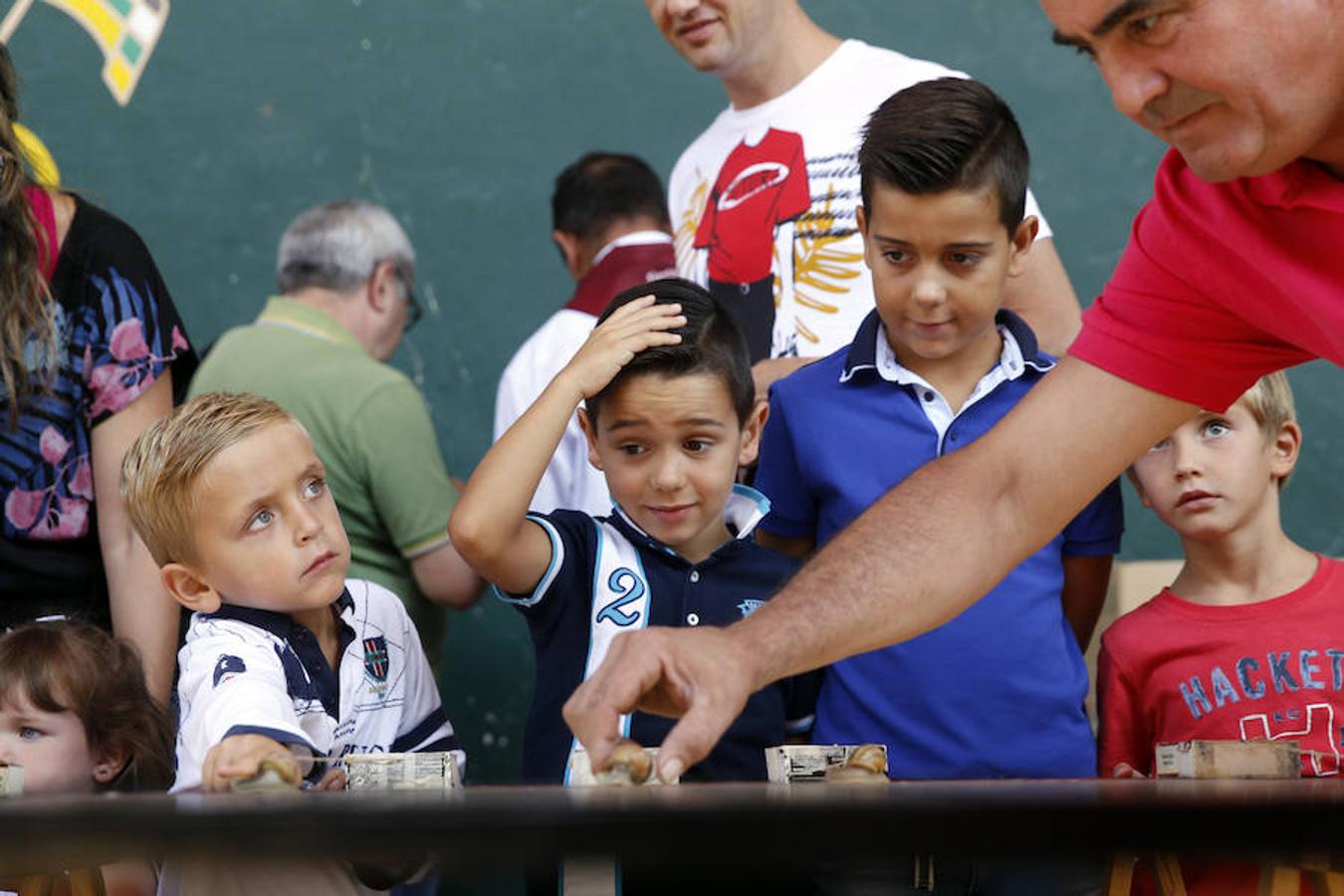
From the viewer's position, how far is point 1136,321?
1649 millimetres

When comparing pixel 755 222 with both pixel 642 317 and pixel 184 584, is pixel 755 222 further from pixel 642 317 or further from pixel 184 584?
pixel 184 584

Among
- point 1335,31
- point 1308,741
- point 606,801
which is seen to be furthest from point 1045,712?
point 606,801

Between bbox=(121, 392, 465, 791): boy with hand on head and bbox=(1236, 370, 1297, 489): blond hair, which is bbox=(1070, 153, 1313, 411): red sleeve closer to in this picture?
bbox=(1236, 370, 1297, 489): blond hair

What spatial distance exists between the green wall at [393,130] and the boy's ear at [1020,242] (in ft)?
5.77

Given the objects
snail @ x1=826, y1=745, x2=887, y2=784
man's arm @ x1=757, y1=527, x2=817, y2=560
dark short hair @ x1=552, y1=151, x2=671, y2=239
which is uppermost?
dark short hair @ x1=552, y1=151, x2=671, y2=239

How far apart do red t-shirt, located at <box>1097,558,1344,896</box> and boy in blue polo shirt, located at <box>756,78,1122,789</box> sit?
93mm

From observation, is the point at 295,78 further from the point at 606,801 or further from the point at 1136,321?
the point at 606,801

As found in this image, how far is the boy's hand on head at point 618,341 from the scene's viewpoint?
2193mm

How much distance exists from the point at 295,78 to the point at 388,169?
322 millimetres

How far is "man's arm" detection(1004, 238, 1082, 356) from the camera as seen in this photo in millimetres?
2514

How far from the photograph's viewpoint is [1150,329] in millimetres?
1646

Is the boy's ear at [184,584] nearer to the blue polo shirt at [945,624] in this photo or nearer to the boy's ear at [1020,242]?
the blue polo shirt at [945,624]

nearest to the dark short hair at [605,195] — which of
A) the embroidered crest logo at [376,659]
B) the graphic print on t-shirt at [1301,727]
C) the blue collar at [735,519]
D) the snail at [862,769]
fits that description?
the blue collar at [735,519]

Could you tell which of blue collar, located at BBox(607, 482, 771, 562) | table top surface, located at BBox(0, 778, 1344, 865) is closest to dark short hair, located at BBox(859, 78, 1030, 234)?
blue collar, located at BBox(607, 482, 771, 562)
